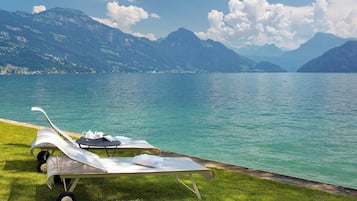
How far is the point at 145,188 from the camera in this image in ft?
23.8

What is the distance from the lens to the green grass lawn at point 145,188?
6.63 meters

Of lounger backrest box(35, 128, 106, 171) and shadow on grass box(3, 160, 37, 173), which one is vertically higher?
lounger backrest box(35, 128, 106, 171)

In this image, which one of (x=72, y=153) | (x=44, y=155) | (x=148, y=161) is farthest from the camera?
(x=44, y=155)

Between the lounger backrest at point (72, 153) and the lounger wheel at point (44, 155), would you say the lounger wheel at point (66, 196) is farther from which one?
the lounger wheel at point (44, 155)

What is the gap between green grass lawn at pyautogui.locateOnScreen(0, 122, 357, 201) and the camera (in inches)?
261

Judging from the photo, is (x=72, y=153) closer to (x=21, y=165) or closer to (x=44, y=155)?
(x=44, y=155)

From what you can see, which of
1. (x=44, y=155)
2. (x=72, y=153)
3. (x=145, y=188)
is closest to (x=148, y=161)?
(x=145, y=188)

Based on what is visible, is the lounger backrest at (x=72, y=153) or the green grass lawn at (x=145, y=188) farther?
the green grass lawn at (x=145, y=188)

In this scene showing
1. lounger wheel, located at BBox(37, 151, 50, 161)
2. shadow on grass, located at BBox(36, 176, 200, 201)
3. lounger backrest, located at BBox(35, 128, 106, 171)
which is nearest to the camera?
lounger backrest, located at BBox(35, 128, 106, 171)

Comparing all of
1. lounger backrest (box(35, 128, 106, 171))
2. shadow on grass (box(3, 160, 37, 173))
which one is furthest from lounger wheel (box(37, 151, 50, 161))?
lounger backrest (box(35, 128, 106, 171))

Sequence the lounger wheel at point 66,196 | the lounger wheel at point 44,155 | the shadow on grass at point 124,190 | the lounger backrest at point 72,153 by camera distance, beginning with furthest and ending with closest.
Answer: the lounger wheel at point 44,155 < the shadow on grass at point 124,190 < the lounger backrest at point 72,153 < the lounger wheel at point 66,196

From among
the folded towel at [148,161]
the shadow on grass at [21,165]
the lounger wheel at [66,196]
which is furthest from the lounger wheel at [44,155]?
the lounger wheel at [66,196]

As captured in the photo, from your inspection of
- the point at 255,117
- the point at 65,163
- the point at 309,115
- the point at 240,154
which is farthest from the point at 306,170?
the point at 309,115

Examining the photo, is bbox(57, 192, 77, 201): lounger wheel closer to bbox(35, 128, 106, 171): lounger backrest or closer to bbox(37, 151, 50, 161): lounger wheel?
bbox(35, 128, 106, 171): lounger backrest
